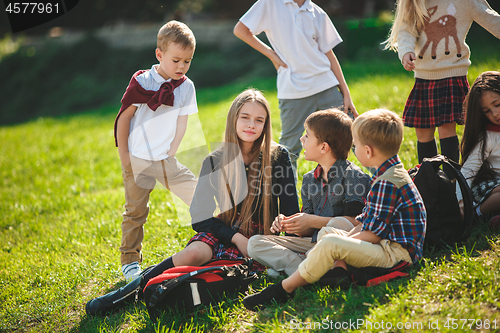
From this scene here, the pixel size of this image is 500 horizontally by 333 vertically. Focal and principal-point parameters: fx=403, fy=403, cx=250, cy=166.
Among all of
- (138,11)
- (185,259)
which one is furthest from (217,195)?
(138,11)

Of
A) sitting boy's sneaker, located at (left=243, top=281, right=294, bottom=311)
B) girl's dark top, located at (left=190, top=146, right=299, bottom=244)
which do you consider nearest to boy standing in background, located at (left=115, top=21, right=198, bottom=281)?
girl's dark top, located at (left=190, top=146, right=299, bottom=244)

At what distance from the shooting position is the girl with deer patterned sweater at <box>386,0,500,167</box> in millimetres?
3131

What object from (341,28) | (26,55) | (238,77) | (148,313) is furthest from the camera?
(26,55)

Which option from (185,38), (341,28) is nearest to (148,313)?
(185,38)

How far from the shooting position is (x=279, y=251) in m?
2.71

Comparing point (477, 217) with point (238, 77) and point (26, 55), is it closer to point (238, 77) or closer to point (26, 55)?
point (238, 77)

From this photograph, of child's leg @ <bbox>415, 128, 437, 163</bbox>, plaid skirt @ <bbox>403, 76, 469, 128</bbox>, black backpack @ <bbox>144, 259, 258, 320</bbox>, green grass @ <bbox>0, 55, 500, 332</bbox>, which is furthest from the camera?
child's leg @ <bbox>415, 128, 437, 163</bbox>

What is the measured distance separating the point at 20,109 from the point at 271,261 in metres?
23.1

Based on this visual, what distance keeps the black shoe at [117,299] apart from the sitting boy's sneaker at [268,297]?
0.87 metres

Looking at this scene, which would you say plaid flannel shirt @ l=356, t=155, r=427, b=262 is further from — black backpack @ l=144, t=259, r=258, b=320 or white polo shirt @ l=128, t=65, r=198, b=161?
white polo shirt @ l=128, t=65, r=198, b=161

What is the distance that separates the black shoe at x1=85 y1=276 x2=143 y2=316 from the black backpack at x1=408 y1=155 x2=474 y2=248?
2.00 metres

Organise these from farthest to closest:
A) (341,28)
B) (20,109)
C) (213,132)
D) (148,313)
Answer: (20,109)
(341,28)
(213,132)
(148,313)

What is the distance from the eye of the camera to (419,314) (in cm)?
206

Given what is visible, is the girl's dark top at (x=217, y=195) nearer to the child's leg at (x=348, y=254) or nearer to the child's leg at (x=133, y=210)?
the child's leg at (x=133, y=210)
